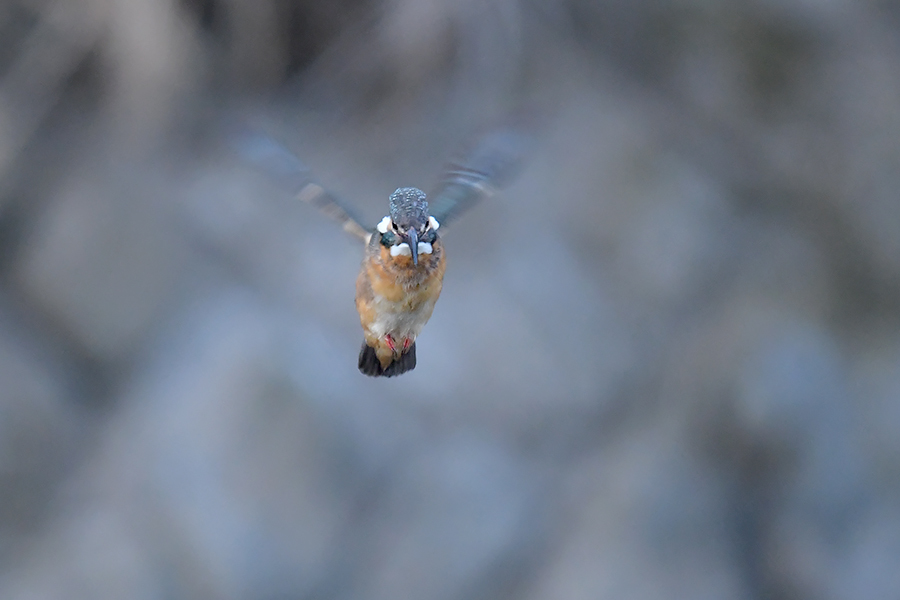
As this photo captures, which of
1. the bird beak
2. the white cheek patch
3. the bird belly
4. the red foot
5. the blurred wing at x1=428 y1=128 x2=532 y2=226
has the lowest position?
the bird beak

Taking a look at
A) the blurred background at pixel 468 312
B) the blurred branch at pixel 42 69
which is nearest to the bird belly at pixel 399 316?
the blurred background at pixel 468 312

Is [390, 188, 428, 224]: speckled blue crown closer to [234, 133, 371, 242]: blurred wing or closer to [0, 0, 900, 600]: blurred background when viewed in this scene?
[234, 133, 371, 242]: blurred wing

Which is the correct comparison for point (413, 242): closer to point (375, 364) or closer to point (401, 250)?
point (401, 250)

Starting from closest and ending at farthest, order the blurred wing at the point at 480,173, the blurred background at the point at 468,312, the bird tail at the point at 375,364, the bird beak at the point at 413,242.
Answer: the bird beak at the point at 413,242 < the blurred wing at the point at 480,173 < the bird tail at the point at 375,364 < the blurred background at the point at 468,312

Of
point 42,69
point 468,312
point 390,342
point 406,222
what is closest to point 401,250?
point 406,222

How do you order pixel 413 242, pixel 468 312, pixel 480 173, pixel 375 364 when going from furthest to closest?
pixel 468 312
pixel 375 364
pixel 480 173
pixel 413 242

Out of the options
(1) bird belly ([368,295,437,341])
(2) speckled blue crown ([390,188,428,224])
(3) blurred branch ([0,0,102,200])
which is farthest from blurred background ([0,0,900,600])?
(2) speckled blue crown ([390,188,428,224])

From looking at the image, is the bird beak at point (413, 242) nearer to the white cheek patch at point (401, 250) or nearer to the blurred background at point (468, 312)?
the white cheek patch at point (401, 250)

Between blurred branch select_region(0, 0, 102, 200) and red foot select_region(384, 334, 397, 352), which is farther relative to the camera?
blurred branch select_region(0, 0, 102, 200)
